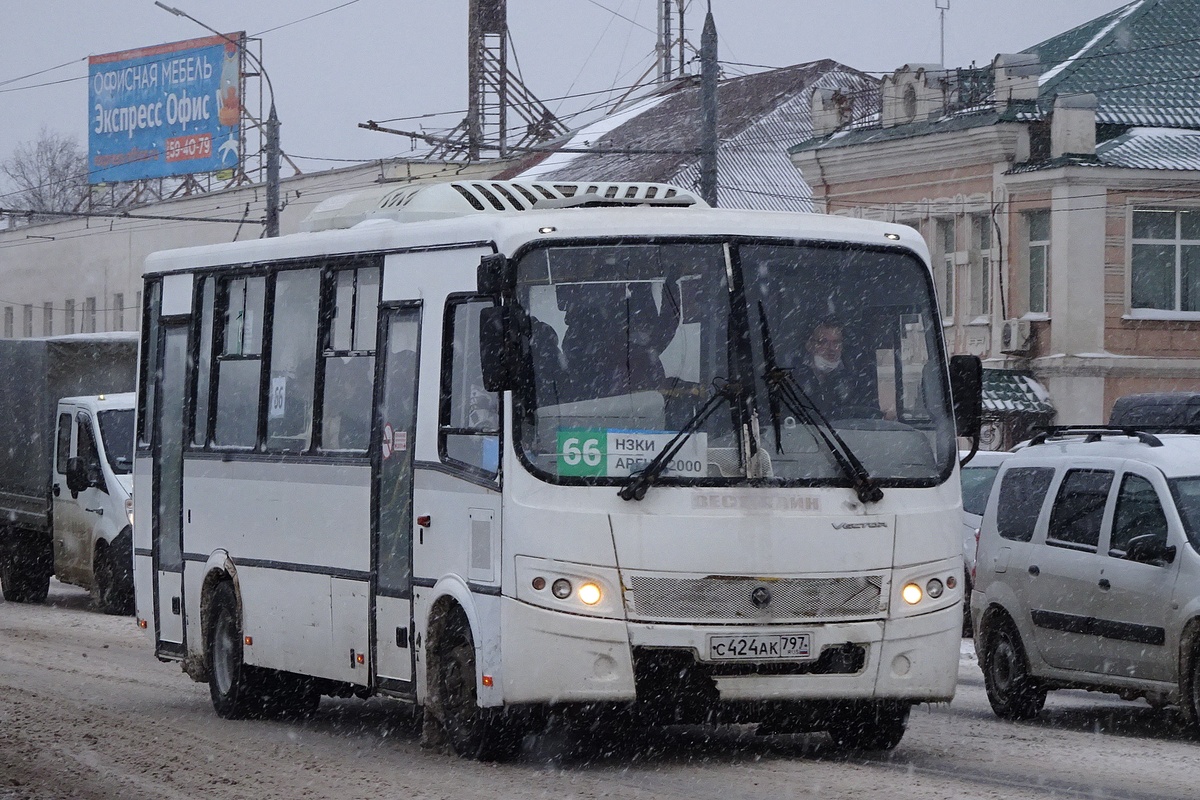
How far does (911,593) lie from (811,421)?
939mm

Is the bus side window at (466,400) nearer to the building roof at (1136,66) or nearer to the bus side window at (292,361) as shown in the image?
the bus side window at (292,361)

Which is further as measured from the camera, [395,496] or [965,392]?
[395,496]

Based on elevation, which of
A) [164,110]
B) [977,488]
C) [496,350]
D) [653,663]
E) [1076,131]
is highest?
[164,110]

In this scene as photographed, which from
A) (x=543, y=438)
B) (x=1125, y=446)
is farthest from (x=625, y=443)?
(x=1125, y=446)

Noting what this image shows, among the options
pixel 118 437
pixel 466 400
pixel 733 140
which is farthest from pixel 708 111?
pixel 733 140

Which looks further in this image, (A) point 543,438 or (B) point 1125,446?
(B) point 1125,446

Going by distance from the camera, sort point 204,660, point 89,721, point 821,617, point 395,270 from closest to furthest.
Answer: point 821,617 < point 395,270 < point 89,721 < point 204,660

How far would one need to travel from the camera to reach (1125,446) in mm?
13234

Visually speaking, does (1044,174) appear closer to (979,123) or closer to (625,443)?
(979,123)

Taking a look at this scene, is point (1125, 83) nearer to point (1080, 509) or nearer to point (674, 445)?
point (1080, 509)

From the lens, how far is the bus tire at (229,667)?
43.9 feet

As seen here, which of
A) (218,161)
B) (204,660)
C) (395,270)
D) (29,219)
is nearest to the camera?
(395,270)

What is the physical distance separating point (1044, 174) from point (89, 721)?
81.4 feet

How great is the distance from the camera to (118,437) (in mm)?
23375
